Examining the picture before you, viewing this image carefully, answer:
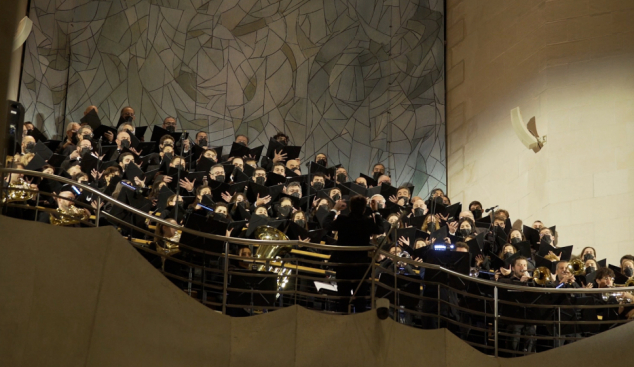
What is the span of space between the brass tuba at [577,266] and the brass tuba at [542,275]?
67cm

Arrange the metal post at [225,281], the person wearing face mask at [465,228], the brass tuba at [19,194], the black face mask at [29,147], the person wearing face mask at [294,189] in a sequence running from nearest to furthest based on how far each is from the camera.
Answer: the metal post at [225,281] < the brass tuba at [19,194] < the black face mask at [29,147] < the person wearing face mask at [294,189] < the person wearing face mask at [465,228]

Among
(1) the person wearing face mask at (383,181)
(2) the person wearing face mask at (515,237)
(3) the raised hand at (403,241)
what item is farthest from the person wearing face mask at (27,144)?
(2) the person wearing face mask at (515,237)

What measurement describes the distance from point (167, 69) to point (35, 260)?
26.4 ft

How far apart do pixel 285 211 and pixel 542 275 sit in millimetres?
2356

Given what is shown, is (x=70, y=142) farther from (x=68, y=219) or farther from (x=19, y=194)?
(x=68, y=219)

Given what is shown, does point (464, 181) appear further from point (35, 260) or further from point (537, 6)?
point (35, 260)

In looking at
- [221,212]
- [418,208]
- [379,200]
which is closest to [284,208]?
[221,212]

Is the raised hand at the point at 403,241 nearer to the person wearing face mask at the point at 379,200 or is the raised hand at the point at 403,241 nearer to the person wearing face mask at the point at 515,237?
the person wearing face mask at the point at 379,200

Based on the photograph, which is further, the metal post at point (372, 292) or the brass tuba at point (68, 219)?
the brass tuba at point (68, 219)

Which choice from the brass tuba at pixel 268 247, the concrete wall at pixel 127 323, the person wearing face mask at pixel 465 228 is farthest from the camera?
the person wearing face mask at pixel 465 228

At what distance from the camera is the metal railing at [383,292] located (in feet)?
23.4

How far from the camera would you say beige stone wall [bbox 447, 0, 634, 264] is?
40.5 feet

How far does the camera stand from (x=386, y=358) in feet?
24.2

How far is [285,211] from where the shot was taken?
9.38 meters
